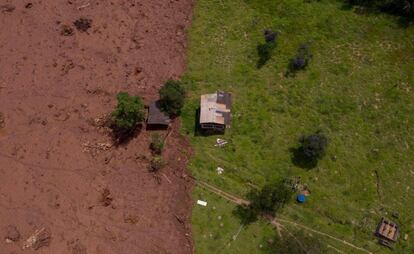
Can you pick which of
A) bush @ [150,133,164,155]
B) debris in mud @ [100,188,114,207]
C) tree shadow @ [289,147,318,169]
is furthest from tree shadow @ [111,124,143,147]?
tree shadow @ [289,147,318,169]

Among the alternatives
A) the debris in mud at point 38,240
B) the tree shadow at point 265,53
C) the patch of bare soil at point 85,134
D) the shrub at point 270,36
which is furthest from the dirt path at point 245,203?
the shrub at point 270,36

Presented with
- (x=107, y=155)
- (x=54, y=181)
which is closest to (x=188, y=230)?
(x=107, y=155)

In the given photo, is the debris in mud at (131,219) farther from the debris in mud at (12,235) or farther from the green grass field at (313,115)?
the debris in mud at (12,235)

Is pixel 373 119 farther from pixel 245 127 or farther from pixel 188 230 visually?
pixel 188 230

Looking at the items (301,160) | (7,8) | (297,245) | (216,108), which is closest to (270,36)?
(216,108)

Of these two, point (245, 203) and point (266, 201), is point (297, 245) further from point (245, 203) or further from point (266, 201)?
point (245, 203)

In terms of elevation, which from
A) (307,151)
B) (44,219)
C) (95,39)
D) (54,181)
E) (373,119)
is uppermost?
(95,39)

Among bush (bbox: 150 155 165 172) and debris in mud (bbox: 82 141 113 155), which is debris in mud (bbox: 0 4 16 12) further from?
bush (bbox: 150 155 165 172)
